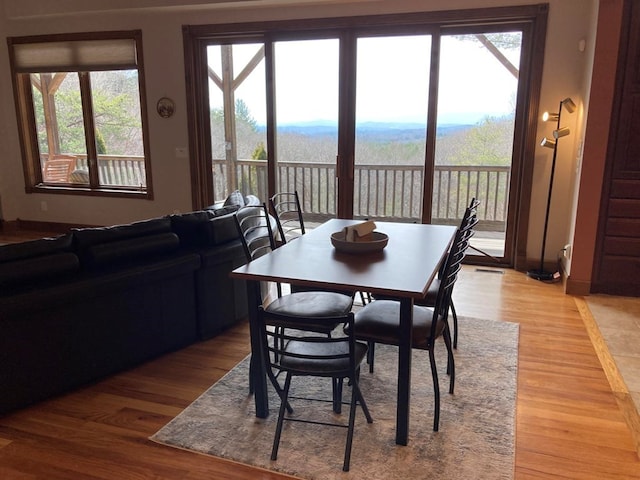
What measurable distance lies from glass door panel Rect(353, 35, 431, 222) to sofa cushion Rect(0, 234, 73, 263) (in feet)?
11.2

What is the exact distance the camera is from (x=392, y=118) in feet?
16.9

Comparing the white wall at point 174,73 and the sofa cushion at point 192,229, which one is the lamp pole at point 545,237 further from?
the sofa cushion at point 192,229

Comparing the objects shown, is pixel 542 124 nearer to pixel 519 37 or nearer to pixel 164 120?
pixel 519 37

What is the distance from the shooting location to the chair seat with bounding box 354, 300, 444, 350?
228 centimetres

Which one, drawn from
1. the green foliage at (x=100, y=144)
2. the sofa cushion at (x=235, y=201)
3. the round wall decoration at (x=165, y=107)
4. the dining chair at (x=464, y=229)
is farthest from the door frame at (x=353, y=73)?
the dining chair at (x=464, y=229)

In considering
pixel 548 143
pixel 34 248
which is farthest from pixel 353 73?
pixel 34 248

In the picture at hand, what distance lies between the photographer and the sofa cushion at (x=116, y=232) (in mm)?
2670

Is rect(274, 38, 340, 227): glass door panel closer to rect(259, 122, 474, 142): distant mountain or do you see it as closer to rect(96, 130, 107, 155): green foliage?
rect(259, 122, 474, 142): distant mountain

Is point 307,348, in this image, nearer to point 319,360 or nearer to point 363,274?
point 319,360

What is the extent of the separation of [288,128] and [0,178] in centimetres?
403

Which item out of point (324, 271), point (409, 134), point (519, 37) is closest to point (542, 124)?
point (519, 37)

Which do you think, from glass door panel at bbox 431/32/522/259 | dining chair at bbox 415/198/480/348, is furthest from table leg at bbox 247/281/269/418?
glass door panel at bbox 431/32/522/259

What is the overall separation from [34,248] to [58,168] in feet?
15.7

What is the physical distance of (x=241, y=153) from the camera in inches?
231
